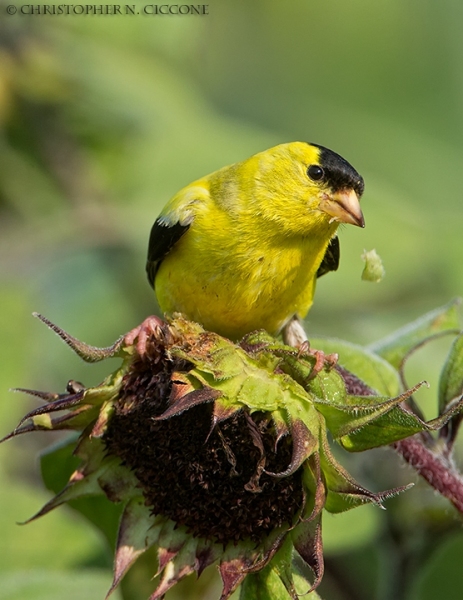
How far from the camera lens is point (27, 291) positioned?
12.6ft

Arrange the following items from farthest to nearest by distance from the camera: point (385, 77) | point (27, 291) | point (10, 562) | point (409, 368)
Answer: point (385, 77) → point (27, 291) → point (409, 368) → point (10, 562)

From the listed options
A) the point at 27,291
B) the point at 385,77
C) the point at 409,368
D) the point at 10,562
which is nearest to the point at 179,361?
the point at 10,562

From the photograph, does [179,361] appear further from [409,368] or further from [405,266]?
[405,266]

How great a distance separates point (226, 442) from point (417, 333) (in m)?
0.81

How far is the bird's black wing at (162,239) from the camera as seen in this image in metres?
2.71

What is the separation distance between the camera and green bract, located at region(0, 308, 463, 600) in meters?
1.90

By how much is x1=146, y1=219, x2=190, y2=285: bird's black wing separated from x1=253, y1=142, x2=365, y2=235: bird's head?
27cm

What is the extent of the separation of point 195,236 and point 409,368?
1105 mm

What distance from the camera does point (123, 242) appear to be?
420 centimetres

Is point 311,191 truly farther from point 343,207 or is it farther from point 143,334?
point 143,334

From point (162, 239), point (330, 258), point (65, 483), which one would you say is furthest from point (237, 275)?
point (65, 483)

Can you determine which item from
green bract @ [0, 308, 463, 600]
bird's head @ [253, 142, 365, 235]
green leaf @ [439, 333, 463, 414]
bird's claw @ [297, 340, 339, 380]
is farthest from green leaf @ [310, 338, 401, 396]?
bird's head @ [253, 142, 365, 235]

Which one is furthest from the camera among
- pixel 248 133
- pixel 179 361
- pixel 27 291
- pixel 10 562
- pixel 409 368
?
pixel 248 133

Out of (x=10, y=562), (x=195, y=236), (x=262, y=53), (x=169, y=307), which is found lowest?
(x=10, y=562)
